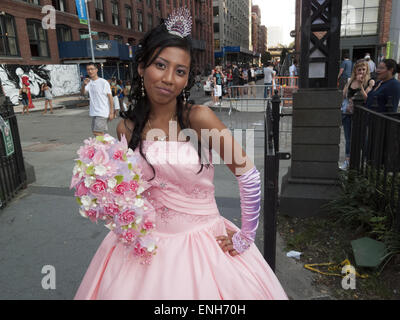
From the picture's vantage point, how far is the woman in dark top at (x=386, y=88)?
18.2ft

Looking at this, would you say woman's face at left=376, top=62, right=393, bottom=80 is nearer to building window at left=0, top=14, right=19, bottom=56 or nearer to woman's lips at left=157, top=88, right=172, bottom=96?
woman's lips at left=157, top=88, right=172, bottom=96

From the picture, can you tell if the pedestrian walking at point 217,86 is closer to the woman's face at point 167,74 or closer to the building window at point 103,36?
the woman's face at point 167,74

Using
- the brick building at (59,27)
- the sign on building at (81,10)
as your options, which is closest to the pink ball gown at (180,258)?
the brick building at (59,27)

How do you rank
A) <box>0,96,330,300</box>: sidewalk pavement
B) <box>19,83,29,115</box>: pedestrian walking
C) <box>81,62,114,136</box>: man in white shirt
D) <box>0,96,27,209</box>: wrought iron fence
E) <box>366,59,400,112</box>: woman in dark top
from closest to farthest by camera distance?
<box>0,96,330,300</box>: sidewalk pavement, <box>0,96,27,209</box>: wrought iron fence, <box>366,59,400,112</box>: woman in dark top, <box>81,62,114,136</box>: man in white shirt, <box>19,83,29,115</box>: pedestrian walking

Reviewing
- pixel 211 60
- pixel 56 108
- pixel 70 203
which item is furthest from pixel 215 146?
pixel 211 60

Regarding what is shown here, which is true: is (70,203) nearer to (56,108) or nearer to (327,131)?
(327,131)

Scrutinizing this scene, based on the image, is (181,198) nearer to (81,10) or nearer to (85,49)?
(81,10)

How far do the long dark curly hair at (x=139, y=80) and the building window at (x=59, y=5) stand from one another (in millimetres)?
30370

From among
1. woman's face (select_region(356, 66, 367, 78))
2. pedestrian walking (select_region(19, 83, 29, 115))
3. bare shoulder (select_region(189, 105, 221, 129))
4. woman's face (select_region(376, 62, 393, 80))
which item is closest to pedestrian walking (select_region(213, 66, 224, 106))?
pedestrian walking (select_region(19, 83, 29, 115))

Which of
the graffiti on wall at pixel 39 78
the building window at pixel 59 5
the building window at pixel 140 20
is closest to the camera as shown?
the graffiti on wall at pixel 39 78

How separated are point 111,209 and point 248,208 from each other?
722mm

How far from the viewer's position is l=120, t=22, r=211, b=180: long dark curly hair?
74.2 inches

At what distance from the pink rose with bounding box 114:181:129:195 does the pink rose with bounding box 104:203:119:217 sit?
0.07 m

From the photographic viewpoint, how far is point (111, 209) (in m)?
1.64
